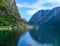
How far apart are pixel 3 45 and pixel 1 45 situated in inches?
17.5

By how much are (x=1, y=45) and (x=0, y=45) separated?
0.36m

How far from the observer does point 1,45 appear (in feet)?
163

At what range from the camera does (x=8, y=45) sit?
165 feet

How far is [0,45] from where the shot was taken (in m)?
49.3

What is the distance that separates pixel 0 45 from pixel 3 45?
0.73m

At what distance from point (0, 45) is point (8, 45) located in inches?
76.7

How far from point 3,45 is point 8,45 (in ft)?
4.01

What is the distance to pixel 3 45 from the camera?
49.7 metres

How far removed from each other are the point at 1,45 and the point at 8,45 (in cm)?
164
